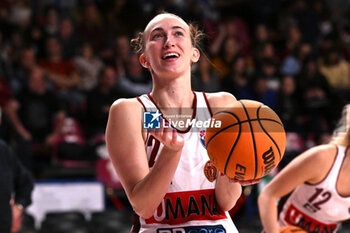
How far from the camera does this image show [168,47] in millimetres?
2182

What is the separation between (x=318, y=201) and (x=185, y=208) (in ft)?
3.80

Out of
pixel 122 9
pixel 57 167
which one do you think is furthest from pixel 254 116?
pixel 122 9

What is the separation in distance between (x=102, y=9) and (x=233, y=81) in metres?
3.23

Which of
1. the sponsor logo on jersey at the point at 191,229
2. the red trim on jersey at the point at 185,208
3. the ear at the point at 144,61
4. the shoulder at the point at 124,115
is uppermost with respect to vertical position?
the ear at the point at 144,61

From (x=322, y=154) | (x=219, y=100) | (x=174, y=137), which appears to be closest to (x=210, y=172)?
(x=219, y=100)

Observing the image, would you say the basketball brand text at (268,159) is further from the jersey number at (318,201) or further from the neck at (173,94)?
the jersey number at (318,201)

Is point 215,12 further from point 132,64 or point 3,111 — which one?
point 3,111

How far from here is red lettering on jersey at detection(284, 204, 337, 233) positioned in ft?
10.0

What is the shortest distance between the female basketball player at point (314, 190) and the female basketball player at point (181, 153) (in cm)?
78

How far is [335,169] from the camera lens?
299 centimetres

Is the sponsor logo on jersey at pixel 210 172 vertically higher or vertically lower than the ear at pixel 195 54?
lower

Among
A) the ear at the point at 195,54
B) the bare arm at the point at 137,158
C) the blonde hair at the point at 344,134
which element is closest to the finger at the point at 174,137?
the bare arm at the point at 137,158

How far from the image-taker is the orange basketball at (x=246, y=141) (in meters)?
1.96

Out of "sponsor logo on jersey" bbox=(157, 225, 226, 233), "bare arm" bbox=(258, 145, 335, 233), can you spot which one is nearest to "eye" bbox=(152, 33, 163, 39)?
"sponsor logo on jersey" bbox=(157, 225, 226, 233)
